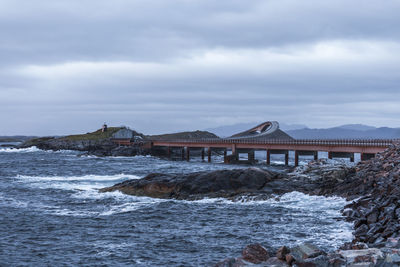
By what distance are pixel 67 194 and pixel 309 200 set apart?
21404 mm

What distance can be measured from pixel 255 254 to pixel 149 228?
1086 cm

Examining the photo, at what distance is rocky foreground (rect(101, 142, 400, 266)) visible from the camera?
1499 cm

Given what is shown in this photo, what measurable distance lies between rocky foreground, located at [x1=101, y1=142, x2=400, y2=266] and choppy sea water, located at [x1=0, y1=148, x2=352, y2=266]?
1.42 m

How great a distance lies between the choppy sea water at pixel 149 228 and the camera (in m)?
20.4

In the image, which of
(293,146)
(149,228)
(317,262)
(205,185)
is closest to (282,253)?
(317,262)

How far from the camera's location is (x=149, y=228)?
26.4m

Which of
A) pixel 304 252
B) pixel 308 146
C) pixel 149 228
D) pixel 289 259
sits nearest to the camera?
pixel 289 259

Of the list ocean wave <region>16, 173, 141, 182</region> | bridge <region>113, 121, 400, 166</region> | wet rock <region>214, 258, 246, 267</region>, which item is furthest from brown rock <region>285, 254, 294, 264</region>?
bridge <region>113, 121, 400, 166</region>

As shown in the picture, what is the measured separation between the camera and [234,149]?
304 ft

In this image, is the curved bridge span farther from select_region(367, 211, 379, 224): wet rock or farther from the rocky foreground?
select_region(367, 211, 379, 224): wet rock

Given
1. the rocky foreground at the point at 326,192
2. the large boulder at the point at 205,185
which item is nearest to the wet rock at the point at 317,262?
the rocky foreground at the point at 326,192

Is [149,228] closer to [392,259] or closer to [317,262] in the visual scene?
[317,262]

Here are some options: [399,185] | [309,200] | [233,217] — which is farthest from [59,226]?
[399,185]

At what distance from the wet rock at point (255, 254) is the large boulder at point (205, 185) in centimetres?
1989
